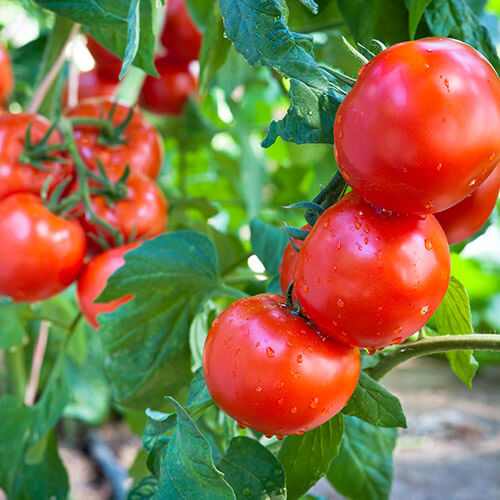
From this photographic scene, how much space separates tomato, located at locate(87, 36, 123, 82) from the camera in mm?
805

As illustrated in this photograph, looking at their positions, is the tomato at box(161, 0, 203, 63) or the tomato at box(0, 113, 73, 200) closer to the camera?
the tomato at box(0, 113, 73, 200)

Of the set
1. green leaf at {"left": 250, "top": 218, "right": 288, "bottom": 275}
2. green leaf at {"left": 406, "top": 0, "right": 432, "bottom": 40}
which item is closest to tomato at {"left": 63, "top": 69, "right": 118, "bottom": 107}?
green leaf at {"left": 250, "top": 218, "right": 288, "bottom": 275}

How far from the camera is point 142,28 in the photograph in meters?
0.39

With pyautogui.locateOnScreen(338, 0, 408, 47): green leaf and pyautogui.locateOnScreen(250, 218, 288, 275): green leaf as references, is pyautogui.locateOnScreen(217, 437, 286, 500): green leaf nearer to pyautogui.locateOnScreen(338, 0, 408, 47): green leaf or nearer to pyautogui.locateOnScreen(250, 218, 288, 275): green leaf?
pyautogui.locateOnScreen(250, 218, 288, 275): green leaf

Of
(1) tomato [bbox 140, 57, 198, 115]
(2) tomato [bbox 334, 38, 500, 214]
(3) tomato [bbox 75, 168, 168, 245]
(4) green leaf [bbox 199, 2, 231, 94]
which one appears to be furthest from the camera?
(1) tomato [bbox 140, 57, 198, 115]

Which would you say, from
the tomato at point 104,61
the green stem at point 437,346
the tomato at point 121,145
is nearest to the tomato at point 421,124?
the green stem at point 437,346

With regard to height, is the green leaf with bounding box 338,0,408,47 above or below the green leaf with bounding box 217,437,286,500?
above

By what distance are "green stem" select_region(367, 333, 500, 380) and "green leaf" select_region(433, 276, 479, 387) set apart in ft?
0.04

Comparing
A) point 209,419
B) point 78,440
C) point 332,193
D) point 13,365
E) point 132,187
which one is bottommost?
point 78,440

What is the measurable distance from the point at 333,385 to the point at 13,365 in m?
0.79

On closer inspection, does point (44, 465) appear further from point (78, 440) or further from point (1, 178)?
point (78, 440)

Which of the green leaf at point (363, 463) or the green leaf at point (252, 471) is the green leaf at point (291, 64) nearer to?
the green leaf at point (252, 471)

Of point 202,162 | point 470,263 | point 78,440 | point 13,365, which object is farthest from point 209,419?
point 470,263

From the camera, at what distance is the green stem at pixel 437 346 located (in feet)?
1.12
